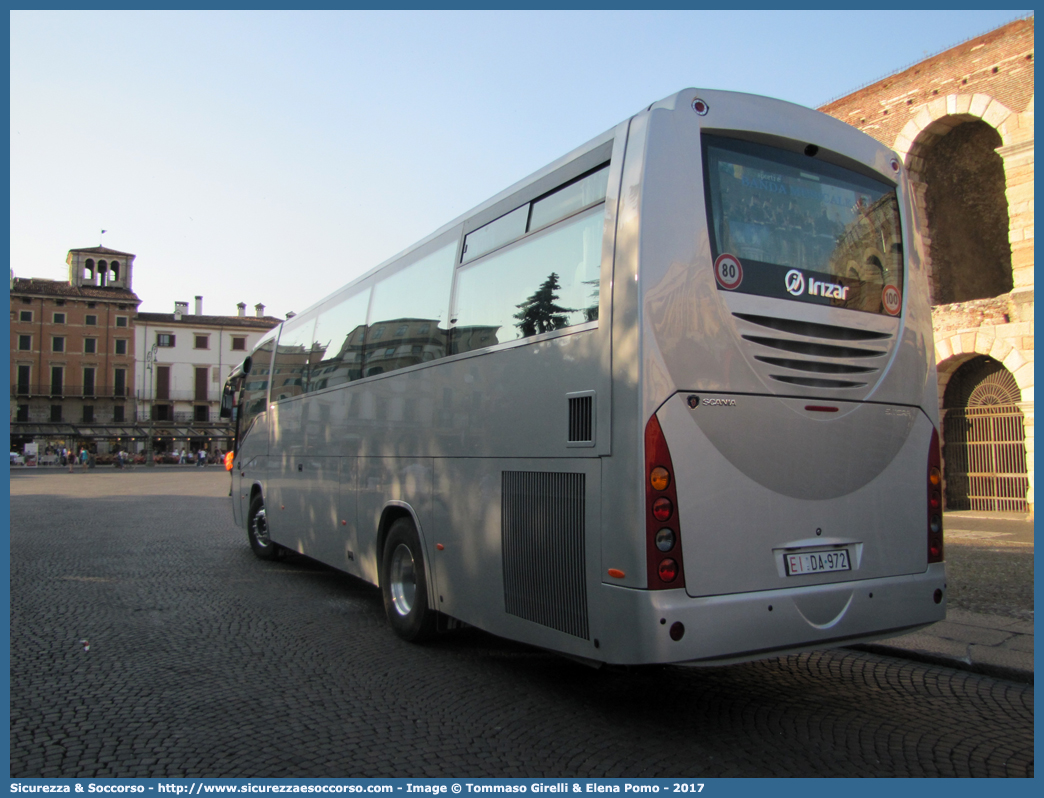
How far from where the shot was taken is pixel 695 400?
13.4 ft

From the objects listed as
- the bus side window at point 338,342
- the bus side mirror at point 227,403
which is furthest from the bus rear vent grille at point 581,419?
the bus side mirror at point 227,403

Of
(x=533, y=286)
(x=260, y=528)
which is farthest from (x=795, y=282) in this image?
(x=260, y=528)

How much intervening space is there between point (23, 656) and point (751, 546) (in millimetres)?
5181

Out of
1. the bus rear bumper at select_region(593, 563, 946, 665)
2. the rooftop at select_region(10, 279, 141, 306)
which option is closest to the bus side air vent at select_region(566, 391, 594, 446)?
the bus rear bumper at select_region(593, 563, 946, 665)

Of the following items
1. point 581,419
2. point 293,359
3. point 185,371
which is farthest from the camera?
point 185,371

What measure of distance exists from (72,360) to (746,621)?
7662 centimetres

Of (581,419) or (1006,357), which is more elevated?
(1006,357)

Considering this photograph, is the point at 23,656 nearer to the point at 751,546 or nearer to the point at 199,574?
the point at 199,574

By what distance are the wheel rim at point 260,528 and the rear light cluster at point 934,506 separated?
8.45m

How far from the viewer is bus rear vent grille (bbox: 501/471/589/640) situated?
4371 mm

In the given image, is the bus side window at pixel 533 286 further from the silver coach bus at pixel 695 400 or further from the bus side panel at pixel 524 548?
the bus side panel at pixel 524 548

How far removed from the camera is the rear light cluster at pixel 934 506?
5004 millimetres

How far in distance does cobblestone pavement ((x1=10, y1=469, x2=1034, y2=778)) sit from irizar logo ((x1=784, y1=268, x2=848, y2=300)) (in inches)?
94.9

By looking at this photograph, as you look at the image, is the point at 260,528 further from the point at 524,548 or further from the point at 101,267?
the point at 101,267
